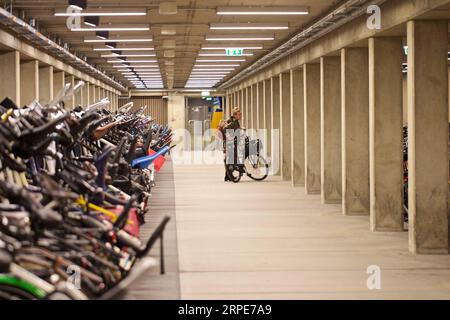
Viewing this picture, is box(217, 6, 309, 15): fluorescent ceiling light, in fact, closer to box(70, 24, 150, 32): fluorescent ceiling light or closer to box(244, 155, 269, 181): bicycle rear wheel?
box(70, 24, 150, 32): fluorescent ceiling light

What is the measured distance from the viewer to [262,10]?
37.1 ft

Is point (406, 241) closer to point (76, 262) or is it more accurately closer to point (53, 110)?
point (53, 110)

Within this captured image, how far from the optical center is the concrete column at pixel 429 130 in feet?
24.3

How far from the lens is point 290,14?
11.7m

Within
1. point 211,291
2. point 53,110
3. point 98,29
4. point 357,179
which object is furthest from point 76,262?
point 98,29

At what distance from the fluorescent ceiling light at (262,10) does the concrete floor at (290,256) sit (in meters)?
2.82

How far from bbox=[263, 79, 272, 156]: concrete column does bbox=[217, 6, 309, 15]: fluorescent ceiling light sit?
25.5ft

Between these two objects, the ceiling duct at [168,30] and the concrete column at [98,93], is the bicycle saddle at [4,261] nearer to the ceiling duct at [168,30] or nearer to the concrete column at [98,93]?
the ceiling duct at [168,30]

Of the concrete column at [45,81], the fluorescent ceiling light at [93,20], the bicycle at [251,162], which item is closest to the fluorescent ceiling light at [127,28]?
the fluorescent ceiling light at [93,20]

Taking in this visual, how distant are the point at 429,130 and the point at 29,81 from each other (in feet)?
31.7

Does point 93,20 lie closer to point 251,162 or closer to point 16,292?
point 251,162

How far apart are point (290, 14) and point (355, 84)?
199 centimetres

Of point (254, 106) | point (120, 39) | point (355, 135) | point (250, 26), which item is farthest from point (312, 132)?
Answer: point (254, 106)

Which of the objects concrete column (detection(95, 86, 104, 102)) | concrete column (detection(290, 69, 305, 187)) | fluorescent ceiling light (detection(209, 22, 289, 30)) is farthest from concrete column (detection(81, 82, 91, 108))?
fluorescent ceiling light (detection(209, 22, 289, 30))
